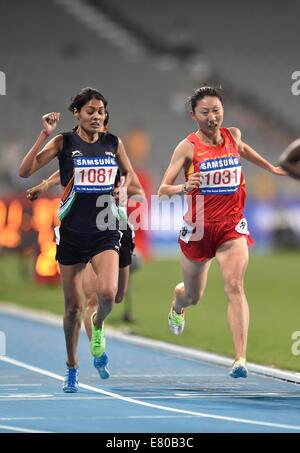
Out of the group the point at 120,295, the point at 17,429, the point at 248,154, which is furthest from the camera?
the point at 120,295

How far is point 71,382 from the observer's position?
11.3 metres

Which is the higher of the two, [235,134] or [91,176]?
[235,134]

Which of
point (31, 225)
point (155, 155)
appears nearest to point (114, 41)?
point (155, 155)

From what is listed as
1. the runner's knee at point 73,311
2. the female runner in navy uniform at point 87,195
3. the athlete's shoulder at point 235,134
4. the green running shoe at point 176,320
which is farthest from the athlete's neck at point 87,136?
the green running shoe at point 176,320

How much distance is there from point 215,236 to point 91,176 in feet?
4.36

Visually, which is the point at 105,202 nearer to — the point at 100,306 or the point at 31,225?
the point at 100,306

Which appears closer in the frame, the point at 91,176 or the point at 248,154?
the point at 91,176

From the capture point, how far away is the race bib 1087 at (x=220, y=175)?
36.6 ft

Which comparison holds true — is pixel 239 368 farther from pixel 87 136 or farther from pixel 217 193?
pixel 87 136

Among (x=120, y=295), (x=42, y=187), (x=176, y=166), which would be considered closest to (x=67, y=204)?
(x=42, y=187)

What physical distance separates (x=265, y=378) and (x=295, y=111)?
136 feet

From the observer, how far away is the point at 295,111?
5322 cm

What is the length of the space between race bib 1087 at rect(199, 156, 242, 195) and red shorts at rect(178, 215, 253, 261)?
0.29m

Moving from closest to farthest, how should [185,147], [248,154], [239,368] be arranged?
[239,368], [185,147], [248,154]
